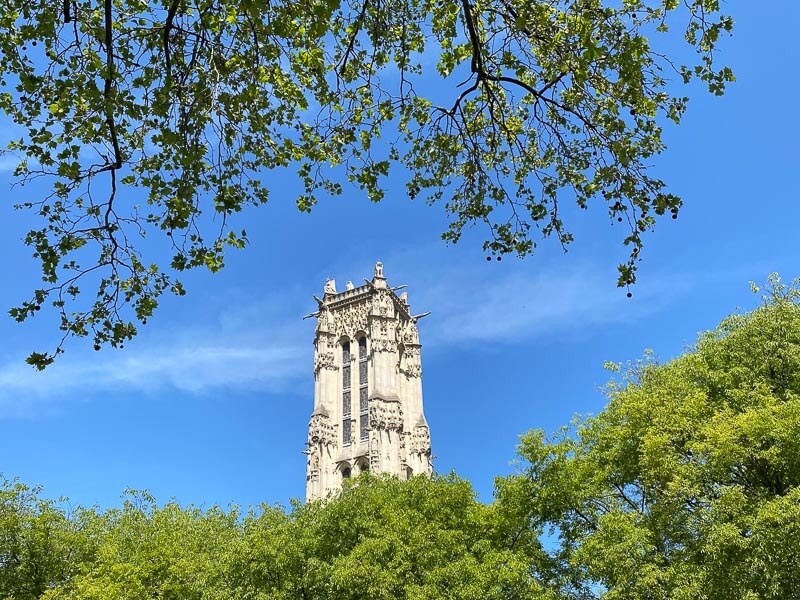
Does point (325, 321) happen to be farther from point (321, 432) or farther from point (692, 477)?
point (692, 477)

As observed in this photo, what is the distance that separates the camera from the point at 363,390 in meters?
60.5

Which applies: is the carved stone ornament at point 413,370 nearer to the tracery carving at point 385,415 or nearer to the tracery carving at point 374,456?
the tracery carving at point 385,415

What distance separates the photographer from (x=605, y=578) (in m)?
15.1

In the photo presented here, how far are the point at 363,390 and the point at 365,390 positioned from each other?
20cm

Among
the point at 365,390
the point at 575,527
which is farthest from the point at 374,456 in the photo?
the point at 575,527

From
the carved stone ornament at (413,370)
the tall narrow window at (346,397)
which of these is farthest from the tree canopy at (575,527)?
the carved stone ornament at (413,370)

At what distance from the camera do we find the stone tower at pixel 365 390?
55469 millimetres

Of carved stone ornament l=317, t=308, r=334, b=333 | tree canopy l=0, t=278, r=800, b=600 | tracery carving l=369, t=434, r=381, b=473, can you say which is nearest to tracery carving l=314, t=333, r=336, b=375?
carved stone ornament l=317, t=308, r=334, b=333

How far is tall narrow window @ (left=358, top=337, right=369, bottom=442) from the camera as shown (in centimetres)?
5788

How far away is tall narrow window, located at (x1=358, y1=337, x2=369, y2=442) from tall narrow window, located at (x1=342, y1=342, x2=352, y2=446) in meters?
1.09

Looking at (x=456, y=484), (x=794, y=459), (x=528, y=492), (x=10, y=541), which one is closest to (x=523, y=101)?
(x=794, y=459)

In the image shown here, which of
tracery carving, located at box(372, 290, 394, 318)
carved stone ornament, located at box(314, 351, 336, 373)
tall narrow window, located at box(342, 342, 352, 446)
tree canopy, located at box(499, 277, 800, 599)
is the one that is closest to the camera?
tree canopy, located at box(499, 277, 800, 599)

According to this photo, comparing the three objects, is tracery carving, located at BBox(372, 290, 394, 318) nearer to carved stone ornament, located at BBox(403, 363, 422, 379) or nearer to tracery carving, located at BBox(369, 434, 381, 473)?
carved stone ornament, located at BBox(403, 363, 422, 379)

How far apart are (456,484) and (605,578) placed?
758 centimetres
